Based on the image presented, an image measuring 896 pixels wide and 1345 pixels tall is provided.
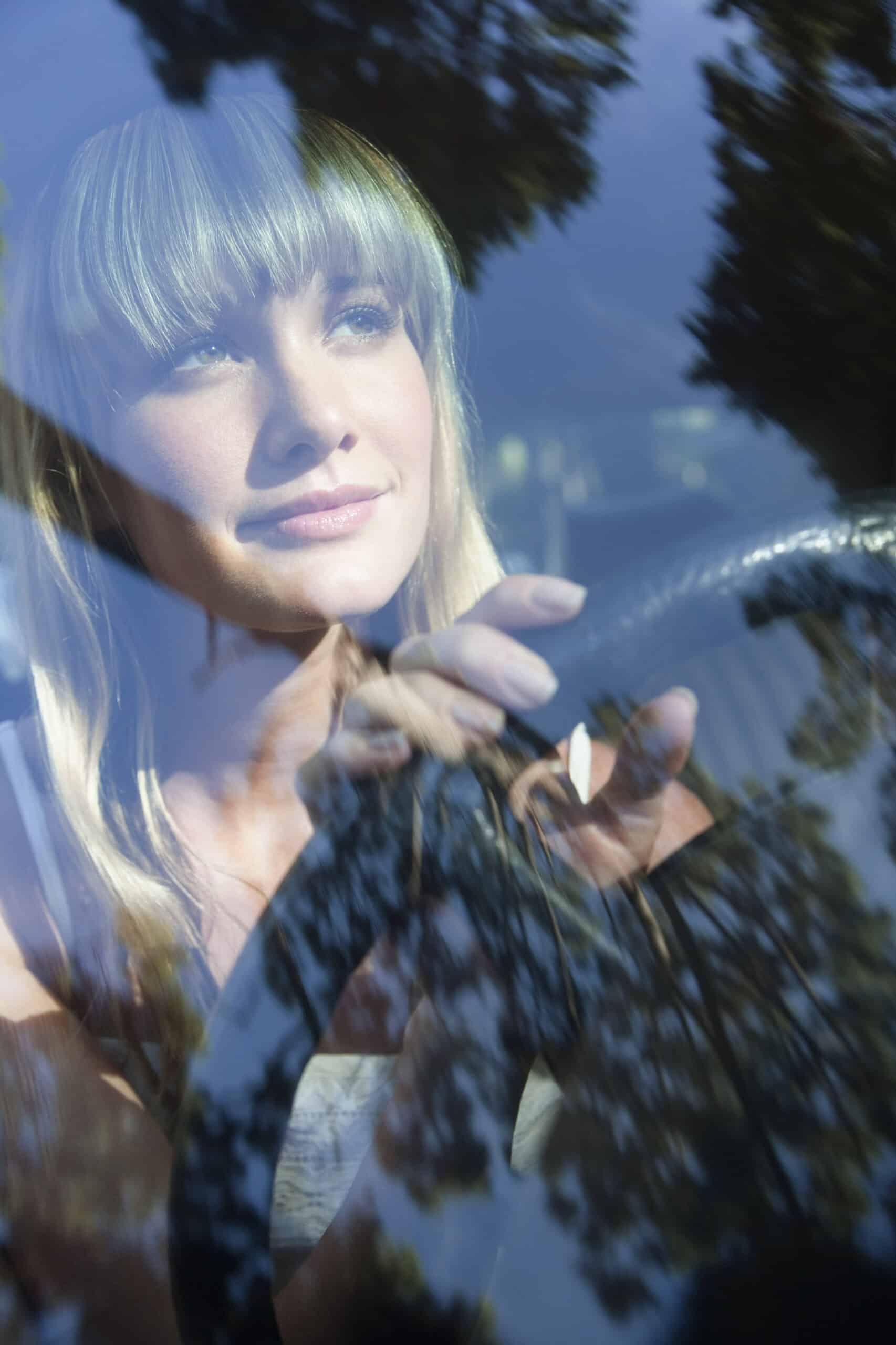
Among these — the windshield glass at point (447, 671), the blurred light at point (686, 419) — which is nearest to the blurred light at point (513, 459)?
the windshield glass at point (447, 671)

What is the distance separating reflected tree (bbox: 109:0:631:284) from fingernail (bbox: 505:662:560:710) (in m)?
0.43

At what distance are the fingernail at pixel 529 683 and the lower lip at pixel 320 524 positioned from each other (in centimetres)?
18

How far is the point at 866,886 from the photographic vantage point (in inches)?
36.1

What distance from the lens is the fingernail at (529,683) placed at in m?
0.86

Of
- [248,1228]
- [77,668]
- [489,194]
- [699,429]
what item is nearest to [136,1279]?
[248,1228]

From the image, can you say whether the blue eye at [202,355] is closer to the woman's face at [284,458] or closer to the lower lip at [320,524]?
the woman's face at [284,458]

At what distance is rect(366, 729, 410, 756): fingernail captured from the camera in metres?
0.86

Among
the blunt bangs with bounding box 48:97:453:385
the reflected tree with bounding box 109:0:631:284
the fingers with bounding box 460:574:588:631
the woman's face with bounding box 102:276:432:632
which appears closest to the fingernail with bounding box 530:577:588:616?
the fingers with bounding box 460:574:588:631

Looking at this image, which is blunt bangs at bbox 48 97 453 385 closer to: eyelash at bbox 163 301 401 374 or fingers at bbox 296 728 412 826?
eyelash at bbox 163 301 401 374

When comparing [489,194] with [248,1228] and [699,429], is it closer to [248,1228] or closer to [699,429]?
[699,429]

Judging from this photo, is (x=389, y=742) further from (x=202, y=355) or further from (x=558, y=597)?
(x=202, y=355)

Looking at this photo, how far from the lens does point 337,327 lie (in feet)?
3.07

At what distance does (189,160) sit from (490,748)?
21.8 inches

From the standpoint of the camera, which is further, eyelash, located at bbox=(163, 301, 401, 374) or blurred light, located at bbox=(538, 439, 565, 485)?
blurred light, located at bbox=(538, 439, 565, 485)
